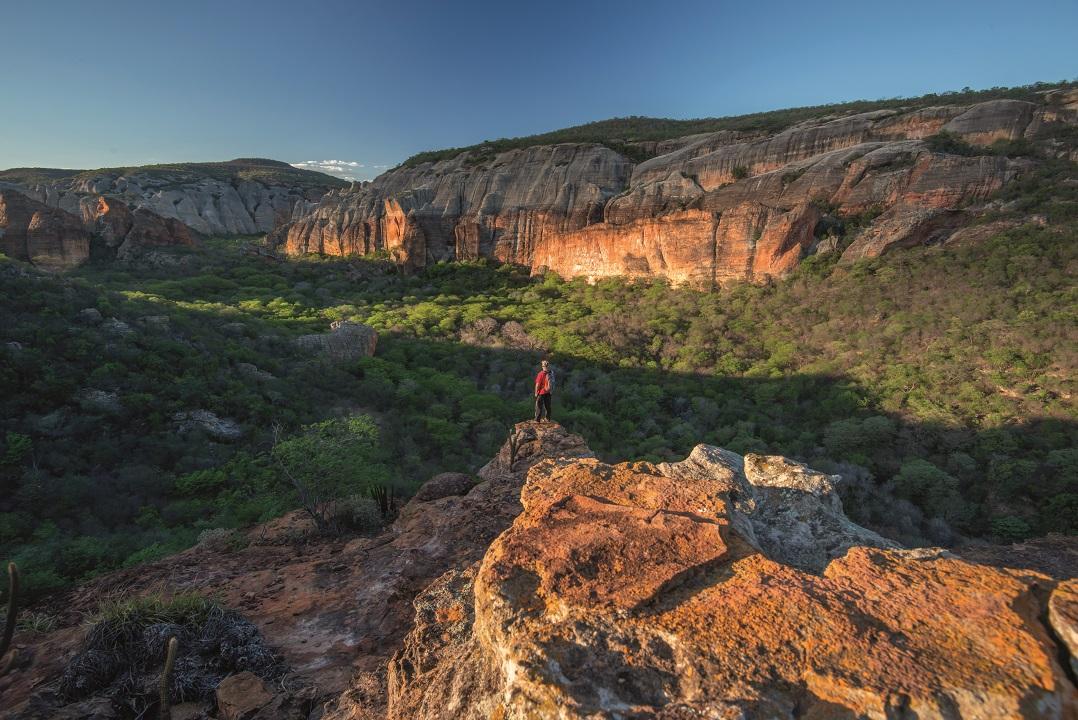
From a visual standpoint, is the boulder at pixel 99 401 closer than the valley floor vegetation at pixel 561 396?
No

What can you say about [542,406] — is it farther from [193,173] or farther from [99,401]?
[193,173]

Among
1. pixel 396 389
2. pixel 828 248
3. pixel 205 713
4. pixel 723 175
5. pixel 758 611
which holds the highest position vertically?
pixel 723 175

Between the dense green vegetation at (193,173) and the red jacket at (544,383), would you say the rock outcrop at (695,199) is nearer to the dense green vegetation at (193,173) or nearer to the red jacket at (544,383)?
the red jacket at (544,383)

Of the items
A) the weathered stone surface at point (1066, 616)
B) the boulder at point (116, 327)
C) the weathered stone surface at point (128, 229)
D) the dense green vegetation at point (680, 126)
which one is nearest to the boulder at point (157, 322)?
the boulder at point (116, 327)

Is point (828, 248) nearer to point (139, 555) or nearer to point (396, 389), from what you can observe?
point (396, 389)

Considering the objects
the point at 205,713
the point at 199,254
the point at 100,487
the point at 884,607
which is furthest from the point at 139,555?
the point at 199,254

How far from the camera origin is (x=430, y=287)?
34031mm

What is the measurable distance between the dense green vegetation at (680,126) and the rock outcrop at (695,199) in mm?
1716

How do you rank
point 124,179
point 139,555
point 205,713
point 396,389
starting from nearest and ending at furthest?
1. point 205,713
2. point 139,555
3. point 396,389
4. point 124,179

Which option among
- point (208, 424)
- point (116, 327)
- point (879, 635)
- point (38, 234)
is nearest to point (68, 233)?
point (38, 234)

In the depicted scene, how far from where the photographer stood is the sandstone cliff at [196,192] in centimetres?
5769

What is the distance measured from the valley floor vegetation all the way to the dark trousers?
333cm

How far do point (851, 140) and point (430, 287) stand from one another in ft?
95.0

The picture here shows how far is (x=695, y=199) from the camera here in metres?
28.4
